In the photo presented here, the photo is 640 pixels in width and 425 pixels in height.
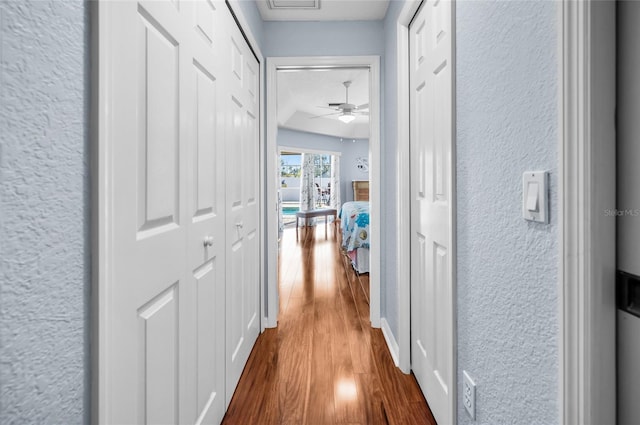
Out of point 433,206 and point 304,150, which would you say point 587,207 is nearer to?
point 433,206

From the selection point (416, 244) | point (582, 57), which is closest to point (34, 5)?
point (582, 57)

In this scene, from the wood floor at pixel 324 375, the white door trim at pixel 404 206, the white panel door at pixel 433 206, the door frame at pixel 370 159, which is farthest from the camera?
the door frame at pixel 370 159

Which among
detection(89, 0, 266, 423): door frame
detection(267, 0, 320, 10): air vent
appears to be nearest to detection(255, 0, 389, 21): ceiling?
detection(267, 0, 320, 10): air vent

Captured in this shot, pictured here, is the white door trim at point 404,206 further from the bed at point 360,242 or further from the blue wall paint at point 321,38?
the bed at point 360,242

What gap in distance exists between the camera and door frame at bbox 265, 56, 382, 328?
2.50 meters

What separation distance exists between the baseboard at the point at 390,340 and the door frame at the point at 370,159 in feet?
0.30

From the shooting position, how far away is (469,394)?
3.80ft

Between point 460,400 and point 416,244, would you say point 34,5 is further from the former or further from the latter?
point 416,244

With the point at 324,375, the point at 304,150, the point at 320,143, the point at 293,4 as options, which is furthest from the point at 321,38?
the point at 320,143

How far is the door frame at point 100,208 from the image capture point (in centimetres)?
68

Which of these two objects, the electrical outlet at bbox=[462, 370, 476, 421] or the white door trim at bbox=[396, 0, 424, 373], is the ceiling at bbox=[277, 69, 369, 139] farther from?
the electrical outlet at bbox=[462, 370, 476, 421]

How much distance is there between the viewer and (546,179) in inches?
29.2

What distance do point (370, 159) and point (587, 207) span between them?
192cm

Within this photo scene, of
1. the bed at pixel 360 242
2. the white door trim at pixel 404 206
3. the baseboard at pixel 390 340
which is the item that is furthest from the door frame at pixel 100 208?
the bed at pixel 360 242
